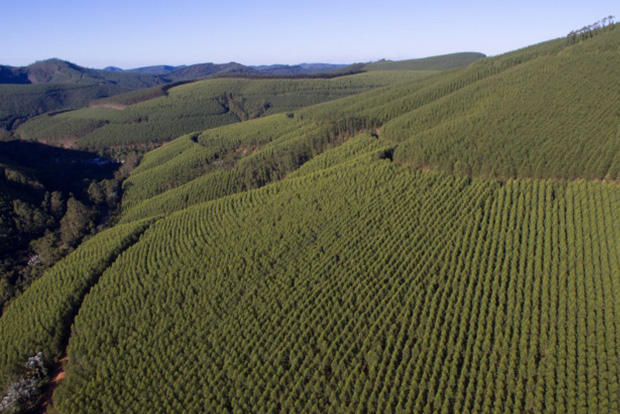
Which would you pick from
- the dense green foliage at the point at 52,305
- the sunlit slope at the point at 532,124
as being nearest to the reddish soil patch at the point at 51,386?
the dense green foliage at the point at 52,305

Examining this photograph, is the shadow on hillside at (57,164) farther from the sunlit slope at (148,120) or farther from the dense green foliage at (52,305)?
the dense green foliage at (52,305)

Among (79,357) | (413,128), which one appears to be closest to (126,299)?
(79,357)

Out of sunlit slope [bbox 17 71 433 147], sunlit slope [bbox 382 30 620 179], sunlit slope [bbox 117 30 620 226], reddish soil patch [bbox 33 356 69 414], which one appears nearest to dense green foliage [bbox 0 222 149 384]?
reddish soil patch [bbox 33 356 69 414]

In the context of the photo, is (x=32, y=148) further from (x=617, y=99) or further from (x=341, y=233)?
(x=617, y=99)

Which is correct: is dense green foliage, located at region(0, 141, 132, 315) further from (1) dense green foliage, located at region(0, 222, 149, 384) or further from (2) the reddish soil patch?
(2) the reddish soil patch

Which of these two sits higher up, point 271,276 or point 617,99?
point 617,99

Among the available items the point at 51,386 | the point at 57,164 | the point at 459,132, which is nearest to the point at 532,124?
the point at 459,132

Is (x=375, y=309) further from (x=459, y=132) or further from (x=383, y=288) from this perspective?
(x=459, y=132)
